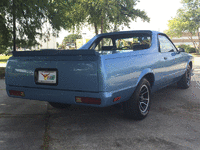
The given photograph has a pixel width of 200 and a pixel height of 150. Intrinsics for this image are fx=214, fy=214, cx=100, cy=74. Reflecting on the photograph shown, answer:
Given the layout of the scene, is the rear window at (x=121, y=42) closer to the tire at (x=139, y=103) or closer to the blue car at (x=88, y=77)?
the blue car at (x=88, y=77)

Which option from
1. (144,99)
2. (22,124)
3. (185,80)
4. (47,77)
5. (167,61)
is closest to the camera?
(47,77)

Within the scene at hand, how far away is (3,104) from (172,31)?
1645 inches

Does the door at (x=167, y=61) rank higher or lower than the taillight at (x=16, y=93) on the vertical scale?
higher

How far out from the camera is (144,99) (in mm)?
3889

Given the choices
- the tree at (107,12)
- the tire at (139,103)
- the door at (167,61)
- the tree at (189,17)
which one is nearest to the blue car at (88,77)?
the tire at (139,103)

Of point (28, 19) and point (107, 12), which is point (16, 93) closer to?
point (28, 19)

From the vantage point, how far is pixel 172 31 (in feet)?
139

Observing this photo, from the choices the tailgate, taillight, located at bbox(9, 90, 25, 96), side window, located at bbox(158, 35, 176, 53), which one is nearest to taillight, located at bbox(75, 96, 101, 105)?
the tailgate

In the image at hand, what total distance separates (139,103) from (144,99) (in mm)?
243

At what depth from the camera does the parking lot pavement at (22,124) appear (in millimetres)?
2896

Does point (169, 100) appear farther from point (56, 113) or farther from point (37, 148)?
point (37, 148)

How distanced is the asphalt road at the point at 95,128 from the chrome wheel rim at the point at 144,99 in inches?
8.6

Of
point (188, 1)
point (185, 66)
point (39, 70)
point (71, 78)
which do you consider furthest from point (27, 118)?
point (188, 1)

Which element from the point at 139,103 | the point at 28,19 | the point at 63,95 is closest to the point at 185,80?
the point at 139,103
